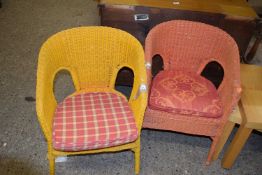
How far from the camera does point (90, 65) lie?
1667 millimetres

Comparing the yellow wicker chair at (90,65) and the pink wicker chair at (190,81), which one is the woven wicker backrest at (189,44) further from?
the yellow wicker chair at (90,65)

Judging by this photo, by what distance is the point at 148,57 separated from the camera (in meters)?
1.55

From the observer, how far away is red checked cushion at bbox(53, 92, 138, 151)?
1374mm

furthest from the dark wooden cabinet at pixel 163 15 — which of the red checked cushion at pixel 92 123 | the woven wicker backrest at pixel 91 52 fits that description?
the red checked cushion at pixel 92 123

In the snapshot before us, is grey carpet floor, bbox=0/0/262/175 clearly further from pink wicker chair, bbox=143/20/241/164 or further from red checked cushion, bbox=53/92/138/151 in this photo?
red checked cushion, bbox=53/92/138/151

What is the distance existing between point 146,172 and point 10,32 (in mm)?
2207

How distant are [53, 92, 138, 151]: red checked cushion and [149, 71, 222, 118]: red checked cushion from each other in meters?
0.22

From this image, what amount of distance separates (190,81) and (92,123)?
2.40 ft

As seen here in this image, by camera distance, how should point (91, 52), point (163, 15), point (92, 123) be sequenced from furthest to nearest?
point (163, 15) → point (91, 52) → point (92, 123)

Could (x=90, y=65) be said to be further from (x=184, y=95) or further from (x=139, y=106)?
(x=184, y=95)

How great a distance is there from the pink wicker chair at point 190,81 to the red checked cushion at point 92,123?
216mm

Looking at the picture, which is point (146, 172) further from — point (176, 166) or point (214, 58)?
point (214, 58)

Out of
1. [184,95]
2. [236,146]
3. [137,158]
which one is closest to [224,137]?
[236,146]

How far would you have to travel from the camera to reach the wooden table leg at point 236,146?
1605 mm
